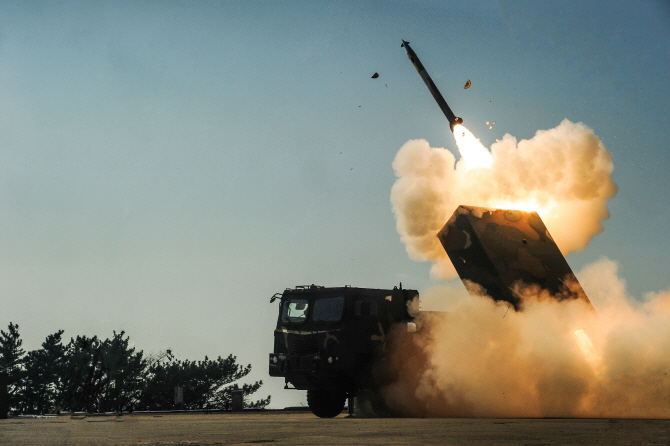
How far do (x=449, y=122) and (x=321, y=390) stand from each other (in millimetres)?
8304

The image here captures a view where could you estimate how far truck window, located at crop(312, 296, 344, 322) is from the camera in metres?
17.7

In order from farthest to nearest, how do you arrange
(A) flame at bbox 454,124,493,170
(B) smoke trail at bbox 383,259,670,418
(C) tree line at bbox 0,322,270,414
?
(C) tree line at bbox 0,322,270,414, (A) flame at bbox 454,124,493,170, (B) smoke trail at bbox 383,259,670,418

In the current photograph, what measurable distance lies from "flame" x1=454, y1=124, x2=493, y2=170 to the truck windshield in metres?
6.09

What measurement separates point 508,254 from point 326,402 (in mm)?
5670

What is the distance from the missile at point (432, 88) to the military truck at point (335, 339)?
219 inches

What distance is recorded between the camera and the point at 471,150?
2098 centimetres

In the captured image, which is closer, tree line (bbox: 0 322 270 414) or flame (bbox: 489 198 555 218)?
flame (bbox: 489 198 555 218)

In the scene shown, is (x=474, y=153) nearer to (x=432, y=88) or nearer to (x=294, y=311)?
(x=432, y=88)

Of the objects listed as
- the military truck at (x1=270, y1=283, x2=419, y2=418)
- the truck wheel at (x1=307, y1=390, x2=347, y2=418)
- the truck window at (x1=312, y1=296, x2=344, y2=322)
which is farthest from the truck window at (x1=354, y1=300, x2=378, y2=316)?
the truck wheel at (x1=307, y1=390, x2=347, y2=418)

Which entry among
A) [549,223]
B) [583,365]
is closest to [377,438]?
[583,365]

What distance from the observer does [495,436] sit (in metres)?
9.12

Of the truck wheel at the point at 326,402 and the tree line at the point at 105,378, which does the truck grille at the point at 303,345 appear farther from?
the tree line at the point at 105,378

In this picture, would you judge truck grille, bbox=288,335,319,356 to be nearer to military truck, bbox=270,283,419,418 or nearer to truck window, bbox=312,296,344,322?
military truck, bbox=270,283,419,418

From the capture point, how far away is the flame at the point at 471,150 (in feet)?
67.4
